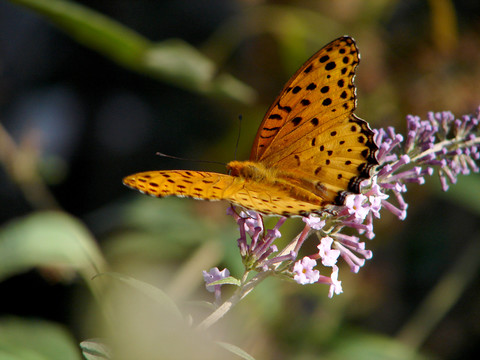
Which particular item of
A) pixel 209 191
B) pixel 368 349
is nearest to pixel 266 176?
pixel 209 191

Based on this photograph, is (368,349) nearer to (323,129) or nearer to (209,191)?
(323,129)

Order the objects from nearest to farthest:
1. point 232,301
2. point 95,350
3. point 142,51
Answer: point 95,350 < point 232,301 < point 142,51

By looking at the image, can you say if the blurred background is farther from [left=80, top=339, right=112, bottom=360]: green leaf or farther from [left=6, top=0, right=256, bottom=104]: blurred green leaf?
[left=80, top=339, right=112, bottom=360]: green leaf

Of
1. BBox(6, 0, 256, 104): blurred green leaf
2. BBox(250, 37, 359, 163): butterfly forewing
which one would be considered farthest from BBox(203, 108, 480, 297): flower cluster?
BBox(6, 0, 256, 104): blurred green leaf

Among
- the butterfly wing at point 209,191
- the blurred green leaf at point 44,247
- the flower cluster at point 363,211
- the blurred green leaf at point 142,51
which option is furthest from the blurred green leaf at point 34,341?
the blurred green leaf at point 142,51

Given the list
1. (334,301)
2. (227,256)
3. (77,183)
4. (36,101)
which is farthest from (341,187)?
(36,101)

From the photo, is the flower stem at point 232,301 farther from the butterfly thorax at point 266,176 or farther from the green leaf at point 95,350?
the butterfly thorax at point 266,176
